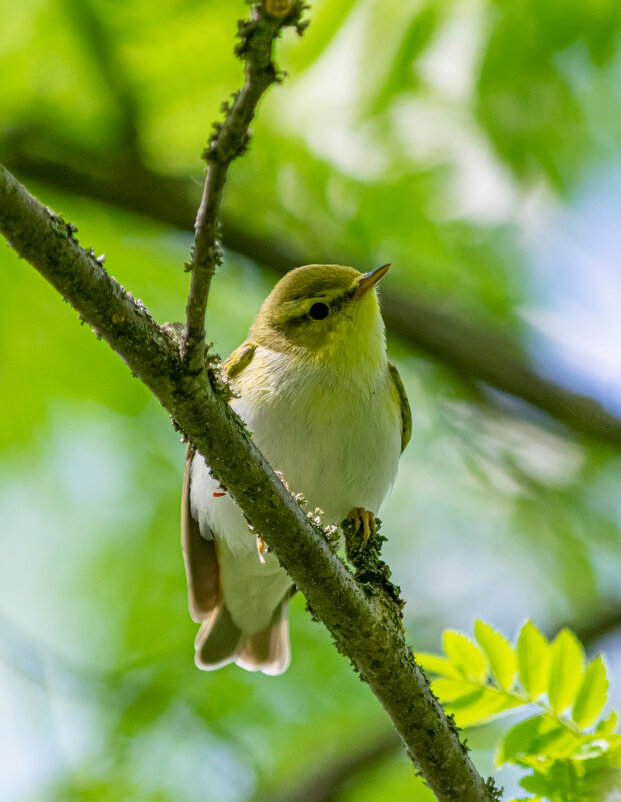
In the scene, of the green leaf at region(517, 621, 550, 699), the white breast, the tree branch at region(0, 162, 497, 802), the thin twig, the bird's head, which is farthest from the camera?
the bird's head

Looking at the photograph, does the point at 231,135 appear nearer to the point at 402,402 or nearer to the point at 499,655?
the point at 499,655

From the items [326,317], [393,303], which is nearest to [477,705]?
[326,317]

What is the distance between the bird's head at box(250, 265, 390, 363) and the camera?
4.64 metres

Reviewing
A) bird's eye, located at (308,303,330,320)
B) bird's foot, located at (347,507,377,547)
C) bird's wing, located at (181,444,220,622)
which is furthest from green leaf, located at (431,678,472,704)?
bird's eye, located at (308,303,330,320)

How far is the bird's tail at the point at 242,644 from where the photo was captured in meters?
5.66

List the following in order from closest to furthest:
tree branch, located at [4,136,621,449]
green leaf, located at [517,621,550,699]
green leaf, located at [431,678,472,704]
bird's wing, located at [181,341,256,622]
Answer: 1. green leaf, located at [517,621,550,699]
2. green leaf, located at [431,678,472,704]
3. bird's wing, located at [181,341,256,622]
4. tree branch, located at [4,136,621,449]

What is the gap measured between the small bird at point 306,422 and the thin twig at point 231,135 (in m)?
1.78

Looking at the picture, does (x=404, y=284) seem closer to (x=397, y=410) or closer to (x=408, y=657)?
(x=397, y=410)

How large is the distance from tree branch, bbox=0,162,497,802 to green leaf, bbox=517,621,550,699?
338 mm

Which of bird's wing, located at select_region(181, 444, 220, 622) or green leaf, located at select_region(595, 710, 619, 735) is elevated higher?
bird's wing, located at select_region(181, 444, 220, 622)

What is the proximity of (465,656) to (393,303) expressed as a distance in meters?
3.13

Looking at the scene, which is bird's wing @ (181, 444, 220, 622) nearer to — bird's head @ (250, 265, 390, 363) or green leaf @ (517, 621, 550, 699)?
bird's head @ (250, 265, 390, 363)

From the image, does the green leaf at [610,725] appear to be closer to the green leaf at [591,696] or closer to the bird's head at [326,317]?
the green leaf at [591,696]

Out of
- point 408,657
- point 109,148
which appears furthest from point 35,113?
point 408,657
